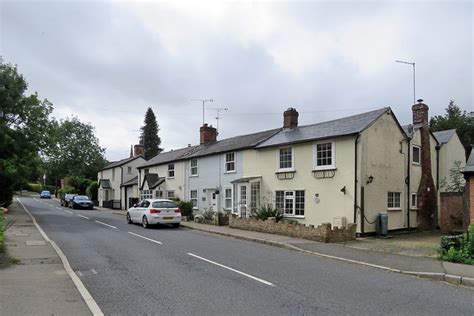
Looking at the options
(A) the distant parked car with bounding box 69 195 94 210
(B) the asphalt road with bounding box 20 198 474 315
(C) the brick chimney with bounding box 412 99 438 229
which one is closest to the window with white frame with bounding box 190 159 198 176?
(C) the brick chimney with bounding box 412 99 438 229

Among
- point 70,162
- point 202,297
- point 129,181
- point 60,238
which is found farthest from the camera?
point 70,162

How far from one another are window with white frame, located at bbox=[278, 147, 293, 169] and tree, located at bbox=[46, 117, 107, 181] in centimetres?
5865

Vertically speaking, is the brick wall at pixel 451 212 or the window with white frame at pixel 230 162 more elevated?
the window with white frame at pixel 230 162

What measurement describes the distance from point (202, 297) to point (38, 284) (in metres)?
3.37

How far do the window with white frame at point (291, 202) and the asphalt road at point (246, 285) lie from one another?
7.31m

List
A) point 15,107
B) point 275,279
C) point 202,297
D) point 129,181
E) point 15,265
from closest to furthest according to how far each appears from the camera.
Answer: point 202,297 → point 275,279 → point 15,265 → point 15,107 → point 129,181

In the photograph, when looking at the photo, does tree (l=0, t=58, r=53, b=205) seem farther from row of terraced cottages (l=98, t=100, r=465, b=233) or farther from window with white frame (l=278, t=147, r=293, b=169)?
window with white frame (l=278, t=147, r=293, b=169)

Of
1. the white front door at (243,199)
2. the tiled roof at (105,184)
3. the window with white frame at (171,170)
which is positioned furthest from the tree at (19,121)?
the tiled roof at (105,184)

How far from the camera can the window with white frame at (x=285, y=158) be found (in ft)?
70.4

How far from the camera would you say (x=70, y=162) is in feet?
243

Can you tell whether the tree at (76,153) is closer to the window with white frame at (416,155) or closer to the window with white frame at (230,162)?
the window with white frame at (230,162)

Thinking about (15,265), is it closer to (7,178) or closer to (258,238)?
(258,238)

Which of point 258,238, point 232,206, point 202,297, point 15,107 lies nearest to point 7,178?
point 15,107

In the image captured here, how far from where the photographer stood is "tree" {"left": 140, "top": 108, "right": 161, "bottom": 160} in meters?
83.2
